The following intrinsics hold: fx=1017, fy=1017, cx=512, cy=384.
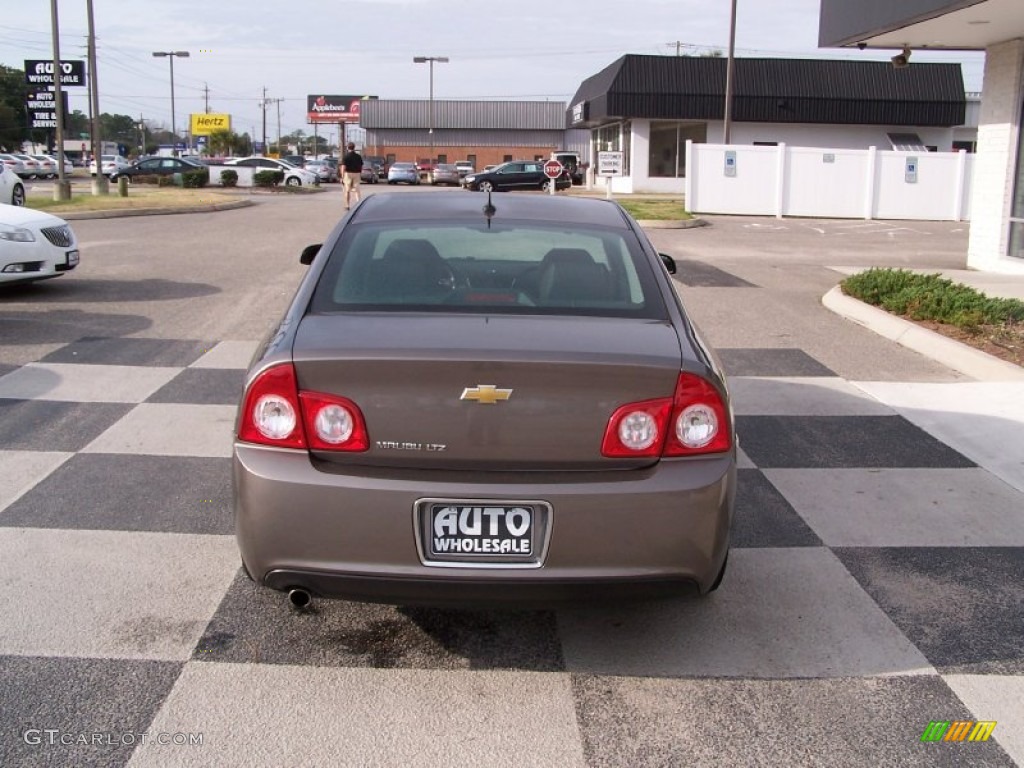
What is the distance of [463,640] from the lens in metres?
3.88

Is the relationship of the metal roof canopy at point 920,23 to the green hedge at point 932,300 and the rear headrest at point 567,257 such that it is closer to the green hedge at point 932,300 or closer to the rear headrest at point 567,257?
the green hedge at point 932,300

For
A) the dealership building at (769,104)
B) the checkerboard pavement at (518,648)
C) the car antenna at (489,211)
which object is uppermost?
the dealership building at (769,104)

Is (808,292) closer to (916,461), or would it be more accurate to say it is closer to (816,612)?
(916,461)

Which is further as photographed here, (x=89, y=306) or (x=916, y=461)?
(x=89, y=306)

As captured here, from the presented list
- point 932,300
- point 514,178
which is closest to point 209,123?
point 514,178

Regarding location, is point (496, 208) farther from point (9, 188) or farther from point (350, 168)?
point (350, 168)

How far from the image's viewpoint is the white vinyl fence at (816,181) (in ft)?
89.7

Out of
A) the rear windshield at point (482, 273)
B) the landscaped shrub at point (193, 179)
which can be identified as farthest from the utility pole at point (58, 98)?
the rear windshield at point (482, 273)

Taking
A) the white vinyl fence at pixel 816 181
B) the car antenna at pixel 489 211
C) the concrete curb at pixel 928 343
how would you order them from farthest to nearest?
the white vinyl fence at pixel 816 181 < the concrete curb at pixel 928 343 < the car antenna at pixel 489 211

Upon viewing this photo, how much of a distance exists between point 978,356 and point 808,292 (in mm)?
4759

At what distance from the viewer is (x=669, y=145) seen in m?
43.9

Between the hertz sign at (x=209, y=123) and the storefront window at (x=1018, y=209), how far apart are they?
101m

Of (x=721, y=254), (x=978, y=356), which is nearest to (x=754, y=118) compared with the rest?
(x=721, y=254)

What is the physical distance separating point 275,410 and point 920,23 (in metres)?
11.8
